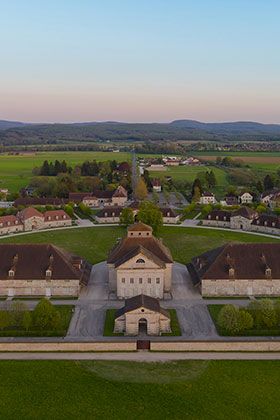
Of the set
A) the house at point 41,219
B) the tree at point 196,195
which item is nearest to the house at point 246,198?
the tree at point 196,195

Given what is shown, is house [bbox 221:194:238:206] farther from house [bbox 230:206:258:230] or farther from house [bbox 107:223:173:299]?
house [bbox 107:223:173:299]

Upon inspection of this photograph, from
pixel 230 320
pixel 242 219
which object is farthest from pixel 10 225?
pixel 230 320

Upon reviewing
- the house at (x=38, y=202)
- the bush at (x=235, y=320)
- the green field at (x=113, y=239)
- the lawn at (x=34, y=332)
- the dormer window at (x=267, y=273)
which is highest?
the dormer window at (x=267, y=273)

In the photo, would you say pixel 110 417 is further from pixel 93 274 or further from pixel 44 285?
pixel 93 274

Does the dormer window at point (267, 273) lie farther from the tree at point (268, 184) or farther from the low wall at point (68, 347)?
the tree at point (268, 184)

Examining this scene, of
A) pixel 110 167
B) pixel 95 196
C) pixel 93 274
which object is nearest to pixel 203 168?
pixel 110 167

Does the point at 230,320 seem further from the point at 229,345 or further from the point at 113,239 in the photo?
the point at 113,239
